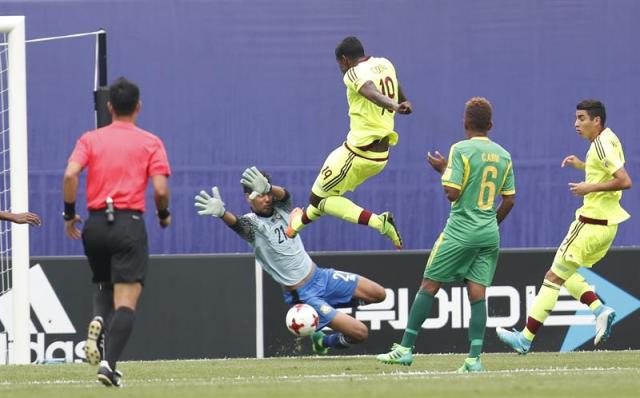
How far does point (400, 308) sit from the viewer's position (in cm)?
1683

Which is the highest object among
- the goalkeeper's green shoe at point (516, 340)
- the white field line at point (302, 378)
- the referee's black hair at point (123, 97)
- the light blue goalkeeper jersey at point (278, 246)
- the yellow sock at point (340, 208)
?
the referee's black hair at point (123, 97)

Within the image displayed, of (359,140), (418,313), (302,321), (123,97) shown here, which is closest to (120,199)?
(123,97)

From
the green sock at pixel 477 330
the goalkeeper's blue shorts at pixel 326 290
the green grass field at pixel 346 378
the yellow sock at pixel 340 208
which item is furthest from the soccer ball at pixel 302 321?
the green sock at pixel 477 330

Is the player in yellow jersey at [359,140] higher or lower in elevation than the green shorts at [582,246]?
higher

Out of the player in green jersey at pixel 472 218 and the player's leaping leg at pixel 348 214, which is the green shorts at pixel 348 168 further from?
the player in green jersey at pixel 472 218

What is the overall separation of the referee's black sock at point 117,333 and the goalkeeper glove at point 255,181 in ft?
13.6

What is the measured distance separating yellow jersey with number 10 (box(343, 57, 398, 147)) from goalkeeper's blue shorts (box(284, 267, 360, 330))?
5.97 feet

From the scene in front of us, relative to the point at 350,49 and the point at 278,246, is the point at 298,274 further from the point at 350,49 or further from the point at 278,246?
the point at 350,49

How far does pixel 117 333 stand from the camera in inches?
396

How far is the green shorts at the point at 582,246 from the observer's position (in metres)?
13.6

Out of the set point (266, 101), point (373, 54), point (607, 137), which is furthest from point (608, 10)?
point (607, 137)

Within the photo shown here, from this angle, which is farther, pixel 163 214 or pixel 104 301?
pixel 104 301

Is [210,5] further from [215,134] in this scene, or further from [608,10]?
[608,10]

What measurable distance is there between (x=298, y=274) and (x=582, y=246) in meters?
2.77
